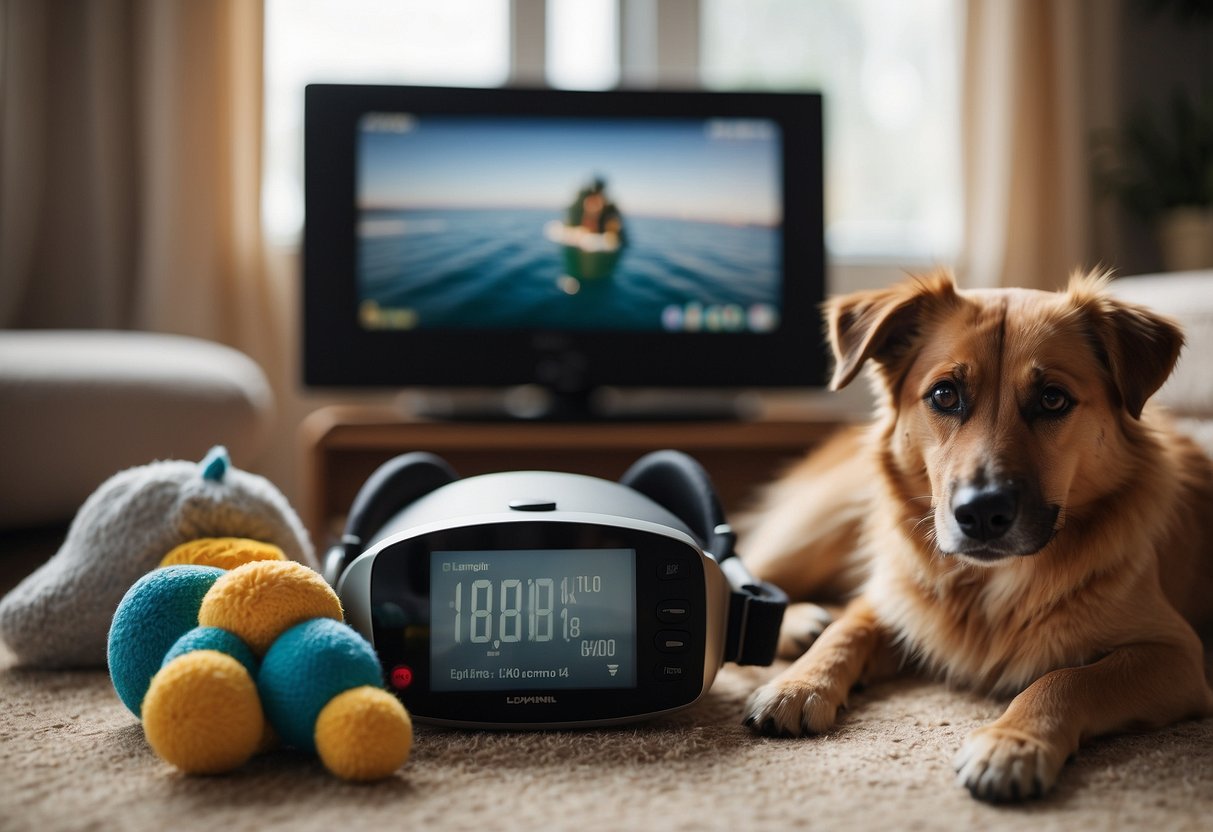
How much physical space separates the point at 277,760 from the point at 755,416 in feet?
5.15

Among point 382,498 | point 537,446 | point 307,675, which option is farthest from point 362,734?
point 537,446

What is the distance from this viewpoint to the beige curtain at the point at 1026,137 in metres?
2.89

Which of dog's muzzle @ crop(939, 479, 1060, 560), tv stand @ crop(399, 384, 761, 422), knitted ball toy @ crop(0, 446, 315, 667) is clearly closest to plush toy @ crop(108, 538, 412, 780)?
knitted ball toy @ crop(0, 446, 315, 667)

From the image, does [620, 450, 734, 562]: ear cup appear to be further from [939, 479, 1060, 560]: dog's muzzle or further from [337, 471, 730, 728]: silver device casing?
[939, 479, 1060, 560]: dog's muzzle

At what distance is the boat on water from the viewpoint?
2301mm

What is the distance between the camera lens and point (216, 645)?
0.92m

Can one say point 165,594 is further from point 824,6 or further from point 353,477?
point 824,6

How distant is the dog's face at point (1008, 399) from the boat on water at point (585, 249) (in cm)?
106

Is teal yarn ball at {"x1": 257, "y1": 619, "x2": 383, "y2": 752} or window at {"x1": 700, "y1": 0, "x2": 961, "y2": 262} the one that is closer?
teal yarn ball at {"x1": 257, "y1": 619, "x2": 383, "y2": 752}

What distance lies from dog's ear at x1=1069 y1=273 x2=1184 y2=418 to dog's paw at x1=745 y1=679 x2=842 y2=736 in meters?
0.54

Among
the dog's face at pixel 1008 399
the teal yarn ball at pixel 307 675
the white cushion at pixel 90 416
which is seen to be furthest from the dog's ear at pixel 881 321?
the white cushion at pixel 90 416

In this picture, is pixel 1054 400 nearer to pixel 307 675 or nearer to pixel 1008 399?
pixel 1008 399

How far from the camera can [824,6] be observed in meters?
3.12

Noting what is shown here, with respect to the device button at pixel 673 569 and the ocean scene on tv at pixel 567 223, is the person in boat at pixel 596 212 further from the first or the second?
the device button at pixel 673 569
